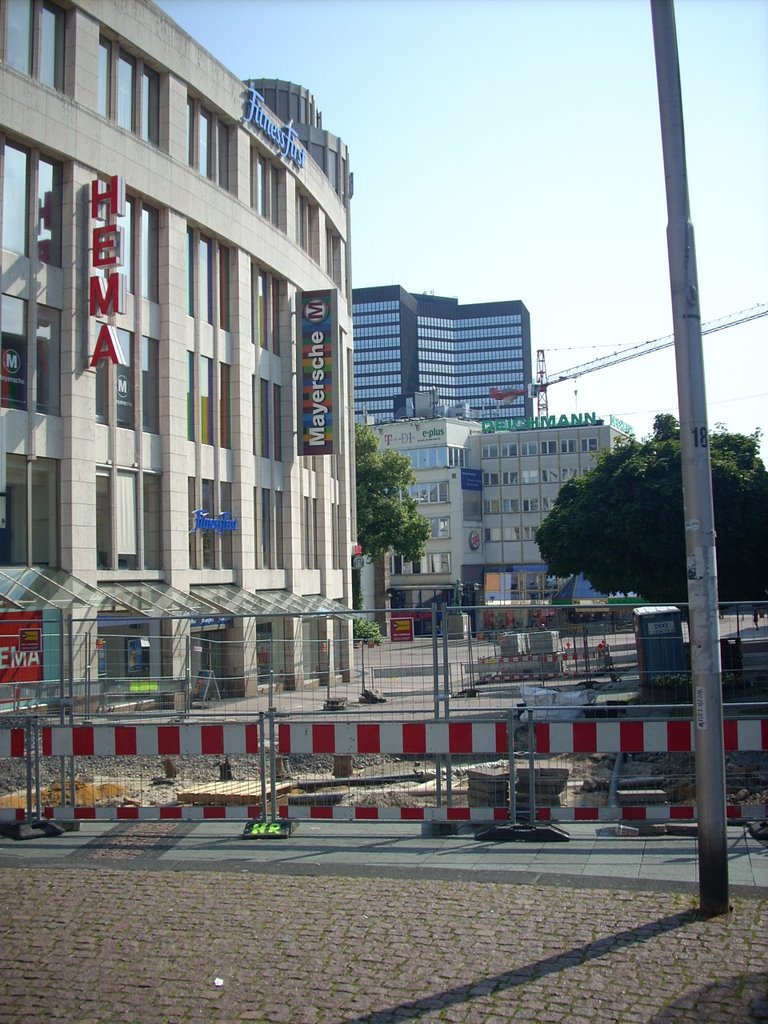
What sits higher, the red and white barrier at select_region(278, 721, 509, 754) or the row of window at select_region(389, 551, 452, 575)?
the row of window at select_region(389, 551, 452, 575)

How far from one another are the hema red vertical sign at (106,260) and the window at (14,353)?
5.37ft

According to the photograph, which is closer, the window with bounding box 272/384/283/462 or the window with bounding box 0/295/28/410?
the window with bounding box 0/295/28/410

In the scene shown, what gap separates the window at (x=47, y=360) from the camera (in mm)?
22031

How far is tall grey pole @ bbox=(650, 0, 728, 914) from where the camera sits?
6793 mm

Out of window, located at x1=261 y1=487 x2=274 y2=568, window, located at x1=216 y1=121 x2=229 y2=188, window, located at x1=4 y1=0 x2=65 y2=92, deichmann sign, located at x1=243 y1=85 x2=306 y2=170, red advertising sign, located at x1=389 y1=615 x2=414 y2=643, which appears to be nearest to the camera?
red advertising sign, located at x1=389 y1=615 x2=414 y2=643

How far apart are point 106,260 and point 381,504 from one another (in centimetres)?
3877

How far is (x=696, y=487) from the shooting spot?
705 centimetres

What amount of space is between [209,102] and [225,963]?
1073 inches

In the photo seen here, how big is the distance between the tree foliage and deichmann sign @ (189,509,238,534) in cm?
3141

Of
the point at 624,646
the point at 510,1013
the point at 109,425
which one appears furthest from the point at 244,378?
the point at 510,1013

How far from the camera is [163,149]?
26.1 metres

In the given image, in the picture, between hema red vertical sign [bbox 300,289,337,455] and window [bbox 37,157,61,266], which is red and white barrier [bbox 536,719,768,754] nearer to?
window [bbox 37,157,61,266]

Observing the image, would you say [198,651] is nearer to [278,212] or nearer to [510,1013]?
[510,1013]

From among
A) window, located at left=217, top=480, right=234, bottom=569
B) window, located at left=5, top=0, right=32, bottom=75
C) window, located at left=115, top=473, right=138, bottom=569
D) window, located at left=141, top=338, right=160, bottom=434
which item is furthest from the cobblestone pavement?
window, located at left=217, top=480, right=234, bottom=569
